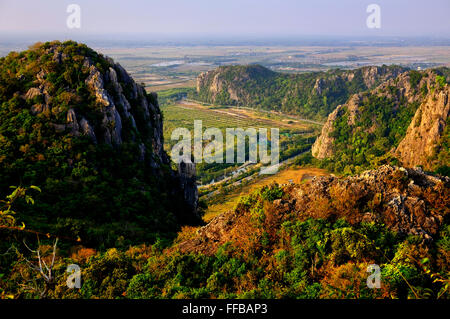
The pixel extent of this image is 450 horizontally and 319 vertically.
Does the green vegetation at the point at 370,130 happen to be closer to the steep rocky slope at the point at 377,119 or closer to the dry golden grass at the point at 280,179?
the steep rocky slope at the point at 377,119

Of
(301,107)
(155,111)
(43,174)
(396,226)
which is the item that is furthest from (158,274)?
(301,107)

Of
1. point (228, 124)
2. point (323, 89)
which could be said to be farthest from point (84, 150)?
point (323, 89)

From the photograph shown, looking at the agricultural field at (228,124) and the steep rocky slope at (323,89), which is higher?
the steep rocky slope at (323,89)

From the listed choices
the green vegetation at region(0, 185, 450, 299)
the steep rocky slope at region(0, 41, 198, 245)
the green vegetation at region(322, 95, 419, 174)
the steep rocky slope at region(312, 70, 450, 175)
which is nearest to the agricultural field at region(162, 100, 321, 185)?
the steep rocky slope at region(312, 70, 450, 175)

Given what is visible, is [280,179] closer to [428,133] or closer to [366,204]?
[428,133]

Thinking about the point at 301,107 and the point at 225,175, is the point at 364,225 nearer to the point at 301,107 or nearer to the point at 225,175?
the point at 225,175

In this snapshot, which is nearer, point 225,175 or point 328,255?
point 328,255

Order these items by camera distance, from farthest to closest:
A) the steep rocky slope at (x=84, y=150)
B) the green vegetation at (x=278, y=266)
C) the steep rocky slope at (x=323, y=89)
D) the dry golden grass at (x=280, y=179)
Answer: the steep rocky slope at (x=323, y=89), the dry golden grass at (x=280, y=179), the steep rocky slope at (x=84, y=150), the green vegetation at (x=278, y=266)

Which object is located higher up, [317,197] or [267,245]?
[317,197]

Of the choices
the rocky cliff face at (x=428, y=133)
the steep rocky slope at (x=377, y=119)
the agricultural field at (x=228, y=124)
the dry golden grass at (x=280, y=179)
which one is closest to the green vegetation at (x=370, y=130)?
the steep rocky slope at (x=377, y=119)
